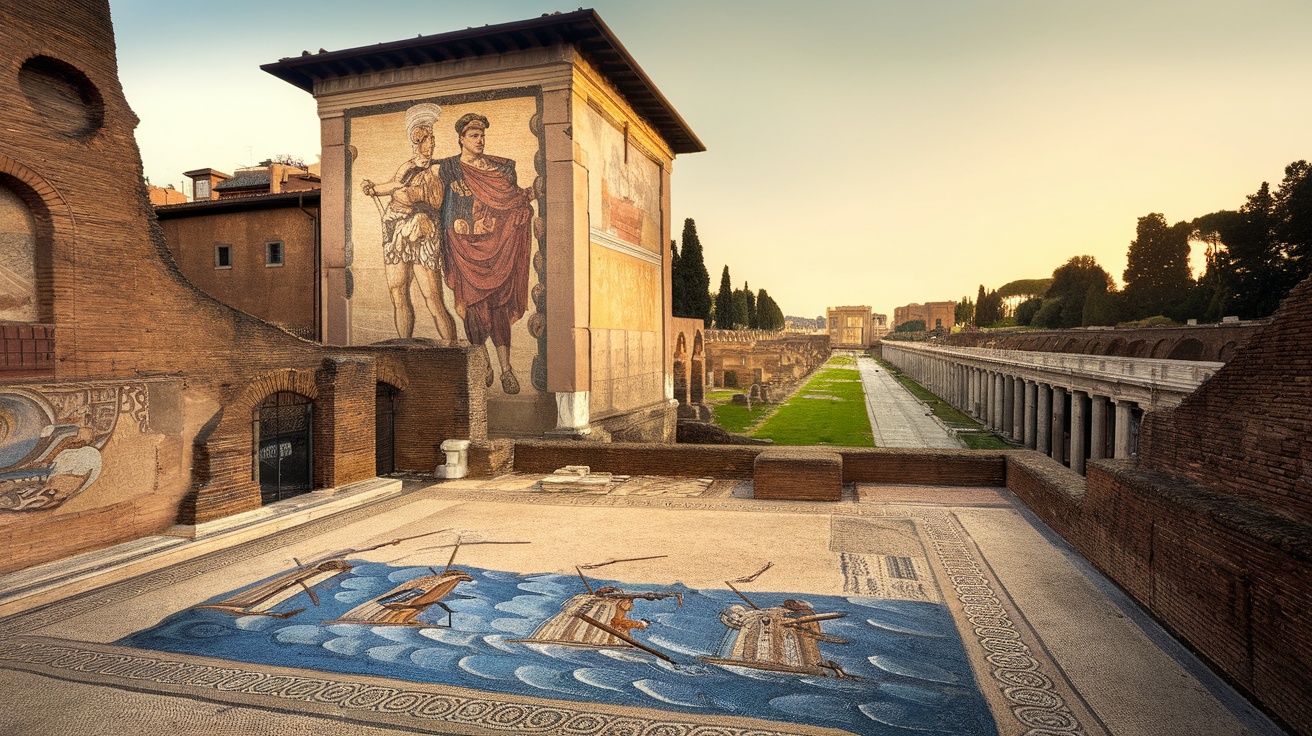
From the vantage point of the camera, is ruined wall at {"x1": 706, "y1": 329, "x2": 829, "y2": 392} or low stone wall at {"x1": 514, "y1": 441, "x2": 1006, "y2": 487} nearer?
low stone wall at {"x1": 514, "y1": 441, "x2": 1006, "y2": 487}


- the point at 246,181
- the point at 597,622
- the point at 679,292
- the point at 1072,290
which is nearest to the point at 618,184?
the point at 597,622

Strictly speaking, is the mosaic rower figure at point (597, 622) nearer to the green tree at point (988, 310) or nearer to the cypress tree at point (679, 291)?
the cypress tree at point (679, 291)

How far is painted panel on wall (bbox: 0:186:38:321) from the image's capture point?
7.76 m

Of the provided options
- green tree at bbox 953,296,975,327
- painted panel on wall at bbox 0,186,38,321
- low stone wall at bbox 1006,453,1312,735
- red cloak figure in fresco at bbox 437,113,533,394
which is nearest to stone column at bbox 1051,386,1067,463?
low stone wall at bbox 1006,453,1312,735

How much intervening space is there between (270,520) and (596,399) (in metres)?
8.78

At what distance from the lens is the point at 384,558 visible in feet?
27.8

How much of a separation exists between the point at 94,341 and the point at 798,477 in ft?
31.9

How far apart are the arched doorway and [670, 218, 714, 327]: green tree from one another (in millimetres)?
36244

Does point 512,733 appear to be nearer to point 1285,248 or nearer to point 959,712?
point 959,712

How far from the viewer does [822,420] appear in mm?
31375

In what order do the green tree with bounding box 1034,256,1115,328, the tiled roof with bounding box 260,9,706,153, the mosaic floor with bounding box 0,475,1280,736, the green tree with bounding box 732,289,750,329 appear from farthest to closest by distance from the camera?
the green tree with bounding box 732,289,750,329 < the green tree with bounding box 1034,256,1115,328 < the tiled roof with bounding box 260,9,706,153 < the mosaic floor with bounding box 0,475,1280,736

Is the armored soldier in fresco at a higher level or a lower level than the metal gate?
higher

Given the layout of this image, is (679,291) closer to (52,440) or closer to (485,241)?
(485,241)

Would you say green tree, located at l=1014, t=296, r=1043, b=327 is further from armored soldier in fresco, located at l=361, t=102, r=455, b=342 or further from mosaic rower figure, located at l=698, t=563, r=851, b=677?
mosaic rower figure, located at l=698, t=563, r=851, b=677
